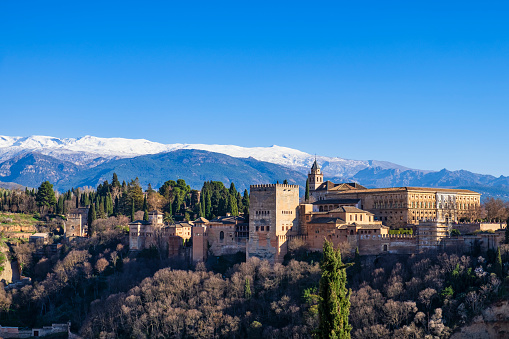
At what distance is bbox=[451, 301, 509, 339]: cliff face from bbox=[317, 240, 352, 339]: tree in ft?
80.4

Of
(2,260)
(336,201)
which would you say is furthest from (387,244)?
(2,260)

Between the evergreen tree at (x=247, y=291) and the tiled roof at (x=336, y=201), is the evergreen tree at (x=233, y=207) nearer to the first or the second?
the tiled roof at (x=336, y=201)

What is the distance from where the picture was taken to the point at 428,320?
56031mm

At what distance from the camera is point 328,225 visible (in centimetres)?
6856

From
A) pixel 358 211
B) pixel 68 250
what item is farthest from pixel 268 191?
pixel 68 250

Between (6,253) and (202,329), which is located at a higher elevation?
(6,253)

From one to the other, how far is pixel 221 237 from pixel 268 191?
782 cm

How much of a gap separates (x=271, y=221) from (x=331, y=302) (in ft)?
117

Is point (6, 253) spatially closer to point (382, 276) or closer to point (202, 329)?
point (202, 329)

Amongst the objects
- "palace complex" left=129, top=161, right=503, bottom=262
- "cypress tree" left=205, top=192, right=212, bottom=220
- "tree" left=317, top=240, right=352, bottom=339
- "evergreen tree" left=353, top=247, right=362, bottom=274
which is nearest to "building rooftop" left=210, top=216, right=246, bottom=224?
"palace complex" left=129, top=161, right=503, bottom=262

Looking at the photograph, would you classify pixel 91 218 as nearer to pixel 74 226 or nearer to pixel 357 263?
pixel 74 226

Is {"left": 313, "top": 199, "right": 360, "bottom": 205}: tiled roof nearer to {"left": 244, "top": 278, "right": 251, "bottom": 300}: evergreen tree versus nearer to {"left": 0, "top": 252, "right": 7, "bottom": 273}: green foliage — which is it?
{"left": 244, "top": 278, "right": 251, "bottom": 300}: evergreen tree

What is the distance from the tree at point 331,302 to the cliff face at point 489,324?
2450 cm

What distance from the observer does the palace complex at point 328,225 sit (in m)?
65.3
